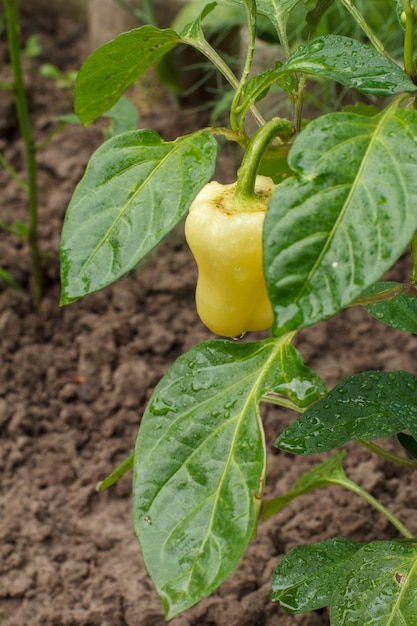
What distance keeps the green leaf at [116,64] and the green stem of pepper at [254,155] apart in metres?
0.16

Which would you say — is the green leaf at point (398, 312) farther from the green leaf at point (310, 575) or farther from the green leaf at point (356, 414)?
the green leaf at point (310, 575)

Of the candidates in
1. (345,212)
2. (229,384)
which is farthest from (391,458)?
(345,212)

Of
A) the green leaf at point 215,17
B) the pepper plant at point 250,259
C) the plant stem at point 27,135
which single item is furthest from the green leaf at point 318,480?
the green leaf at point 215,17

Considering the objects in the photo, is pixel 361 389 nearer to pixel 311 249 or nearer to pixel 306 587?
pixel 306 587

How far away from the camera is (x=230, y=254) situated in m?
0.85

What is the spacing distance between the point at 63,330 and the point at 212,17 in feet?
3.41

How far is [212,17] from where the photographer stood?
2406 mm

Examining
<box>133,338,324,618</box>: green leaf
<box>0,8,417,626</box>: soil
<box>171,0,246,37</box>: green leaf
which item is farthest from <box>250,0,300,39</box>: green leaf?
<box>171,0,246,37</box>: green leaf

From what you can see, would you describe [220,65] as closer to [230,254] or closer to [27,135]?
[230,254]

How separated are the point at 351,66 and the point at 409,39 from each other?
70mm

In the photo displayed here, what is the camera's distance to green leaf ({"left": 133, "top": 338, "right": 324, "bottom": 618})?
0.76 meters

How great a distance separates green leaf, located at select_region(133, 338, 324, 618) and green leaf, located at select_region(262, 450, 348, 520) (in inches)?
16.7

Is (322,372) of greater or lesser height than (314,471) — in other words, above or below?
below

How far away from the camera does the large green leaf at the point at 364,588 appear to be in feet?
3.10
